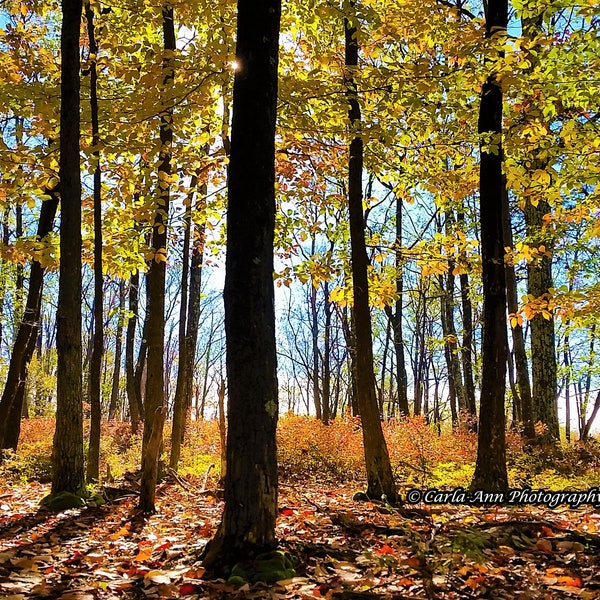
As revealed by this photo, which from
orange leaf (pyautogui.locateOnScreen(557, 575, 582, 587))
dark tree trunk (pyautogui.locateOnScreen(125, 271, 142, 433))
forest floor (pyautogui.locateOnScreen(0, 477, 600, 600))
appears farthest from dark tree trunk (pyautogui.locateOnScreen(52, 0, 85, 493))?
dark tree trunk (pyautogui.locateOnScreen(125, 271, 142, 433))

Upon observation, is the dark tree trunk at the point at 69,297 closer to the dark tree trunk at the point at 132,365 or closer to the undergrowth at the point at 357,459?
the undergrowth at the point at 357,459

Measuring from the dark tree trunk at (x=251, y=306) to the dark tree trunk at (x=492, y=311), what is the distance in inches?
126

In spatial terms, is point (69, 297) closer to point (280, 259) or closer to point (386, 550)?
point (280, 259)

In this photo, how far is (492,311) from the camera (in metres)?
6.56

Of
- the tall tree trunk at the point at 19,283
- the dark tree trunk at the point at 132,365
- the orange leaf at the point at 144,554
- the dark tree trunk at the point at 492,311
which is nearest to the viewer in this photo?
the orange leaf at the point at 144,554

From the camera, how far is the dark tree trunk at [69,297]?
6.19 m

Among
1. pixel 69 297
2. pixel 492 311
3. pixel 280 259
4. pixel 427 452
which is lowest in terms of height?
pixel 427 452

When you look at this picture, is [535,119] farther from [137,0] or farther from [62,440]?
[62,440]

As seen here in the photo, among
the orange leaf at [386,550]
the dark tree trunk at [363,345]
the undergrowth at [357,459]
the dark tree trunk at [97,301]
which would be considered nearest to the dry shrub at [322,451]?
the undergrowth at [357,459]

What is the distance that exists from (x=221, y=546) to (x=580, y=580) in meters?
2.51

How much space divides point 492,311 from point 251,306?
390 centimetres

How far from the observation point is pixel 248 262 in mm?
3939

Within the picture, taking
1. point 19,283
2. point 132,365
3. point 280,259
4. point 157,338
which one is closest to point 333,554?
point 157,338

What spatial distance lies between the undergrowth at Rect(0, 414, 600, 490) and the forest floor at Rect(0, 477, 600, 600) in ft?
9.60
